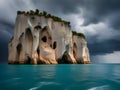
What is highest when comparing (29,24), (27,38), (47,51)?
(29,24)

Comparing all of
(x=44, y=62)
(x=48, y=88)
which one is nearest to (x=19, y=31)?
(x=44, y=62)

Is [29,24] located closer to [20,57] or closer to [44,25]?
[44,25]

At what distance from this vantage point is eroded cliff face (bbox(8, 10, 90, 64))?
48188mm

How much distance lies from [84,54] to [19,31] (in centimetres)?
2674

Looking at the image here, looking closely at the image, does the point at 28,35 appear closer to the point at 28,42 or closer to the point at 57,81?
the point at 28,42

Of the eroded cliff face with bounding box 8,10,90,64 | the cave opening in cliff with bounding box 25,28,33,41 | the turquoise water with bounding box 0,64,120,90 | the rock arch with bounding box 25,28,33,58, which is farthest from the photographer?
the cave opening in cliff with bounding box 25,28,33,41

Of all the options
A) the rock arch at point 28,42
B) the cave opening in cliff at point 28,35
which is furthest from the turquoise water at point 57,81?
the cave opening in cliff at point 28,35

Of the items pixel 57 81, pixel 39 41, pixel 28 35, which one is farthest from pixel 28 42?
pixel 57 81

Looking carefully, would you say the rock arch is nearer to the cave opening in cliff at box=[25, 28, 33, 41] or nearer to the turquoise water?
the cave opening in cliff at box=[25, 28, 33, 41]

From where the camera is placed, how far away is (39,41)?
2023 inches

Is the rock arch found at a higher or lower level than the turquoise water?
higher

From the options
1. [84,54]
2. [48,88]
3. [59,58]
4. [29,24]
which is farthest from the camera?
[84,54]

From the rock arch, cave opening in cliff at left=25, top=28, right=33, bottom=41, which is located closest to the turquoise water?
the rock arch

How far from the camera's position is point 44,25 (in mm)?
50719
